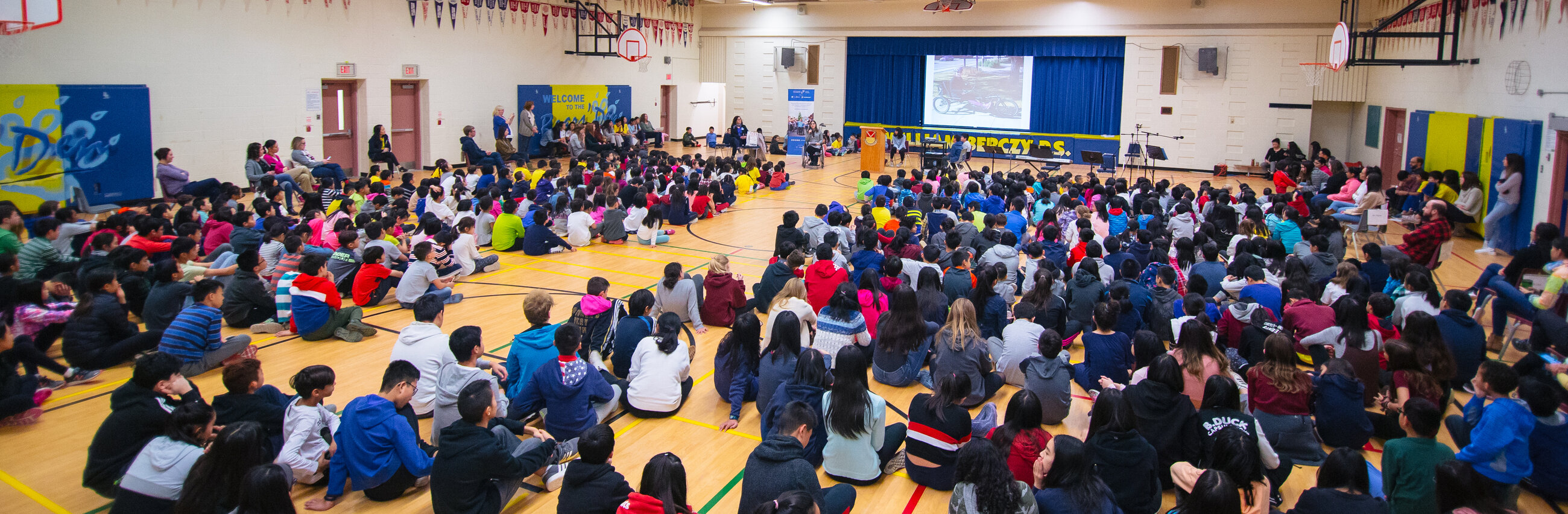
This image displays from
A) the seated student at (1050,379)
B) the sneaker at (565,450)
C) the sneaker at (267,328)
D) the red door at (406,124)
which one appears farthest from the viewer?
the red door at (406,124)

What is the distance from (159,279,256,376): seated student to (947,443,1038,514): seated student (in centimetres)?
519

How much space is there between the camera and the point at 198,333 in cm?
652

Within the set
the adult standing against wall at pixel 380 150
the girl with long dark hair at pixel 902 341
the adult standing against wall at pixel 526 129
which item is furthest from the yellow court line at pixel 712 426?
the adult standing against wall at pixel 526 129

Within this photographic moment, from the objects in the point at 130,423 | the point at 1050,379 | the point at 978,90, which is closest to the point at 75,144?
the point at 130,423

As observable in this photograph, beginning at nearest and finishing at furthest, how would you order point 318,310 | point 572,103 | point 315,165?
point 318,310 < point 315,165 < point 572,103

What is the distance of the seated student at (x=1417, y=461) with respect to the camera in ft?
13.7

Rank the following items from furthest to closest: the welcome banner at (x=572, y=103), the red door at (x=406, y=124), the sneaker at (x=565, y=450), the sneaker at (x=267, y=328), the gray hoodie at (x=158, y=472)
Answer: the welcome banner at (x=572, y=103), the red door at (x=406, y=124), the sneaker at (x=267, y=328), the sneaker at (x=565, y=450), the gray hoodie at (x=158, y=472)

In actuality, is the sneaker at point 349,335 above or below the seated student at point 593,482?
below

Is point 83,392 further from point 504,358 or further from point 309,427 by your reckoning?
point 309,427

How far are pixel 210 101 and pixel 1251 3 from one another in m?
21.9

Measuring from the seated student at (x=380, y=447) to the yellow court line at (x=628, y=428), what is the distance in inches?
50.5

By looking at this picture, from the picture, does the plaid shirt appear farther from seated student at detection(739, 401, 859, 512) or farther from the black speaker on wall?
the black speaker on wall

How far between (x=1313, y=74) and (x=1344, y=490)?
67.2ft

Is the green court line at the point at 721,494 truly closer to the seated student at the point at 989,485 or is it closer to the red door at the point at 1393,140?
the seated student at the point at 989,485
